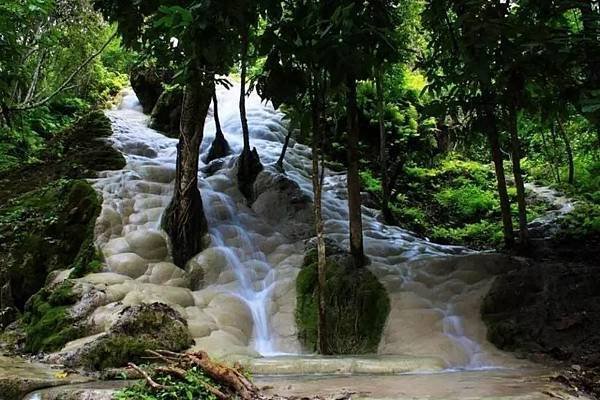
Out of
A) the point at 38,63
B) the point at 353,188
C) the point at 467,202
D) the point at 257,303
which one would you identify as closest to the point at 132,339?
the point at 257,303

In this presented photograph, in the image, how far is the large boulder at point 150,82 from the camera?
18250 mm

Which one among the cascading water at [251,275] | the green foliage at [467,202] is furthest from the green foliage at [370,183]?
the cascading water at [251,275]

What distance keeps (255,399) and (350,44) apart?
150 inches

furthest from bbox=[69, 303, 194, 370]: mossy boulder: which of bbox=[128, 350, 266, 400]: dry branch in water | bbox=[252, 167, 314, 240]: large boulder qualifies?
bbox=[252, 167, 314, 240]: large boulder

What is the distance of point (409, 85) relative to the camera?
718 inches

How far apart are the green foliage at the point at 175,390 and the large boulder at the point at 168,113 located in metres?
12.1

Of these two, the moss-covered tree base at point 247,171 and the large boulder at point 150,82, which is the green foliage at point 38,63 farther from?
the moss-covered tree base at point 247,171

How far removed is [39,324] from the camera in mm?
6973

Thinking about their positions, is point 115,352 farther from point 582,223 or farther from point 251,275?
point 582,223

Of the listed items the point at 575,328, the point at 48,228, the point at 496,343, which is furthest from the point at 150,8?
the point at 575,328

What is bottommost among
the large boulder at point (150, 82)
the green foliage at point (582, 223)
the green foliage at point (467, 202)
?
the green foliage at point (582, 223)

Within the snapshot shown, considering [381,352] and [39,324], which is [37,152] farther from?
[381,352]

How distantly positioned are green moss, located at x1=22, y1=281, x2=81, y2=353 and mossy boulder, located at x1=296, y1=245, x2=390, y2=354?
3.13 metres

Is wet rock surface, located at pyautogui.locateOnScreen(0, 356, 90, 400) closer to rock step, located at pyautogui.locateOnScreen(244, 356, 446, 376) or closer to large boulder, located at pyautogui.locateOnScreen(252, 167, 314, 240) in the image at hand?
rock step, located at pyautogui.locateOnScreen(244, 356, 446, 376)
